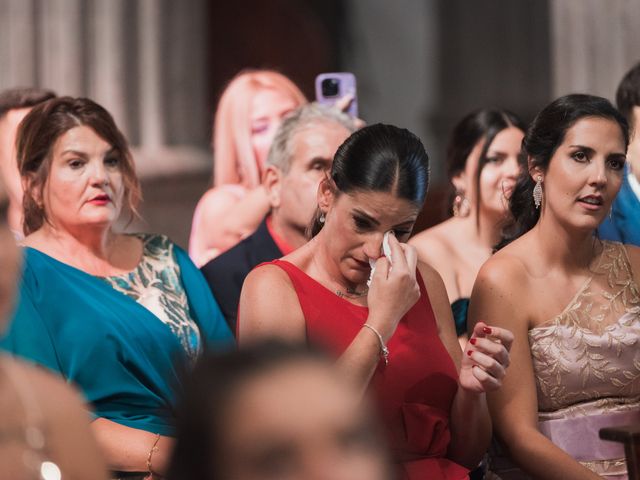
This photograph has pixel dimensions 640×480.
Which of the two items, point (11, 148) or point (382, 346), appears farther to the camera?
point (11, 148)

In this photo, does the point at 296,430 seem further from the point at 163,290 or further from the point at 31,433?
the point at 163,290

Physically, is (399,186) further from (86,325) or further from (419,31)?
(419,31)

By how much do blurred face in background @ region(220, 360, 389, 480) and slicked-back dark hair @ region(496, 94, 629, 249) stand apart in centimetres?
165

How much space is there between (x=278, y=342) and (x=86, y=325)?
153 cm

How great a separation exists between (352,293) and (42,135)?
3.03 ft

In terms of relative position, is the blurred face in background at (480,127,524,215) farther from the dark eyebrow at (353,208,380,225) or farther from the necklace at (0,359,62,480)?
the necklace at (0,359,62,480)

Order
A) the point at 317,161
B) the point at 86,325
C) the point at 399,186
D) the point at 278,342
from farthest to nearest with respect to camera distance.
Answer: the point at 317,161 < the point at 86,325 < the point at 399,186 < the point at 278,342

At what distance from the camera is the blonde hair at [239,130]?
4.06 m

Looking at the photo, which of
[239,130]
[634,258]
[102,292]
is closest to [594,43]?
[239,130]

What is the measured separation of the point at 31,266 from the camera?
9.23 feet

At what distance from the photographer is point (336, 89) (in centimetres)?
373

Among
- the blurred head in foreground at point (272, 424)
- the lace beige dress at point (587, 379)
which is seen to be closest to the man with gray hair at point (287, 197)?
the lace beige dress at point (587, 379)

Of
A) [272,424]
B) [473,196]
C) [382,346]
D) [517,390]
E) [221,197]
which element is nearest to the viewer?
[272,424]

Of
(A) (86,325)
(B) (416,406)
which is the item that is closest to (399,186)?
(B) (416,406)
